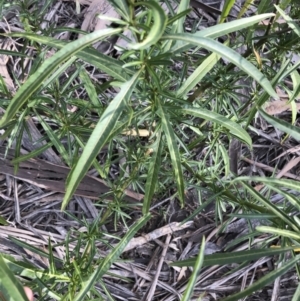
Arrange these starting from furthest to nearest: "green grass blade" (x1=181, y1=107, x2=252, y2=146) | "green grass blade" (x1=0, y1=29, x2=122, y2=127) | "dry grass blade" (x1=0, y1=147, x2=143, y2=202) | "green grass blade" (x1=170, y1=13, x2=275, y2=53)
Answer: "dry grass blade" (x1=0, y1=147, x2=143, y2=202) < "green grass blade" (x1=181, y1=107, x2=252, y2=146) < "green grass blade" (x1=170, y1=13, x2=275, y2=53) < "green grass blade" (x1=0, y1=29, x2=122, y2=127)

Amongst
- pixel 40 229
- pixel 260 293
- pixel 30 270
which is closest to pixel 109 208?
pixel 30 270

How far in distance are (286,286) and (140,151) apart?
2.76ft

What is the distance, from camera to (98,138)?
627mm

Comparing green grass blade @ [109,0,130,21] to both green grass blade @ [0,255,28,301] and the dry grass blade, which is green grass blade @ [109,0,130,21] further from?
the dry grass blade

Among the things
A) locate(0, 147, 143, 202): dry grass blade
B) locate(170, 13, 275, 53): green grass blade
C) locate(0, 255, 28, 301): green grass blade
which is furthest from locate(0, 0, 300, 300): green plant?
locate(0, 147, 143, 202): dry grass blade

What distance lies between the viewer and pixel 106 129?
0.64 m

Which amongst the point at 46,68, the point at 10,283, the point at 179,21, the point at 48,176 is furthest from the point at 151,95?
the point at 48,176

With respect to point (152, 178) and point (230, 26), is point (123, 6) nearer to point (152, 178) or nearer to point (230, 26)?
point (230, 26)

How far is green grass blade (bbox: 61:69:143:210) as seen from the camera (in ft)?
2.01

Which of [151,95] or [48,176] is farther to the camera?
[48,176]

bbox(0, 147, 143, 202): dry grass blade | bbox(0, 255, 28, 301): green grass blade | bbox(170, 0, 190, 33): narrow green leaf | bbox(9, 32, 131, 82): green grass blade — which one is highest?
bbox(170, 0, 190, 33): narrow green leaf

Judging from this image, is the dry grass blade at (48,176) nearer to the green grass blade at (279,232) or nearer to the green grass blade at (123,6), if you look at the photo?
the green grass blade at (279,232)

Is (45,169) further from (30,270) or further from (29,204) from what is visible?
(30,270)

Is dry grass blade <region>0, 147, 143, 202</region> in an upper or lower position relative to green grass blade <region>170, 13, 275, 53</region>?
lower
